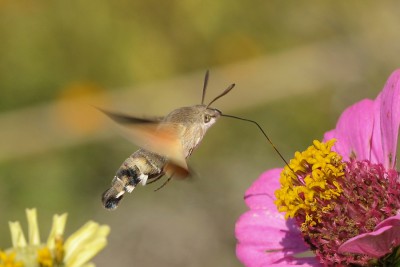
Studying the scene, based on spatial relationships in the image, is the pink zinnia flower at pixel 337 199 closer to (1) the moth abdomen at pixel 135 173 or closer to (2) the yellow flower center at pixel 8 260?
(1) the moth abdomen at pixel 135 173

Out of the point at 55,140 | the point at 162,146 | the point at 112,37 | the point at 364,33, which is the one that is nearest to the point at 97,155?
the point at 55,140

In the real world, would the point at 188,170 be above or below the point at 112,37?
below

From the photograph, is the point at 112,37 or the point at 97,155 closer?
the point at 97,155

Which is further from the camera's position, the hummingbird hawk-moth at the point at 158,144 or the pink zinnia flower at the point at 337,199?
the hummingbird hawk-moth at the point at 158,144

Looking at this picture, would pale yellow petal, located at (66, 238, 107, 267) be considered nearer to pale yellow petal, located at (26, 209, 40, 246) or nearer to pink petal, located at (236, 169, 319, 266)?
pale yellow petal, located at (26, 209, 40, 246)

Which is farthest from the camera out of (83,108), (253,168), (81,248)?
(83,108)

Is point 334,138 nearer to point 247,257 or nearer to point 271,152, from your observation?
point 247,257

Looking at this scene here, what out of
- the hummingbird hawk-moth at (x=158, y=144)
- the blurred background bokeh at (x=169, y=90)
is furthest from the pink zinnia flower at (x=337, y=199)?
the blurred background bokeh at (x=169, y=90)
